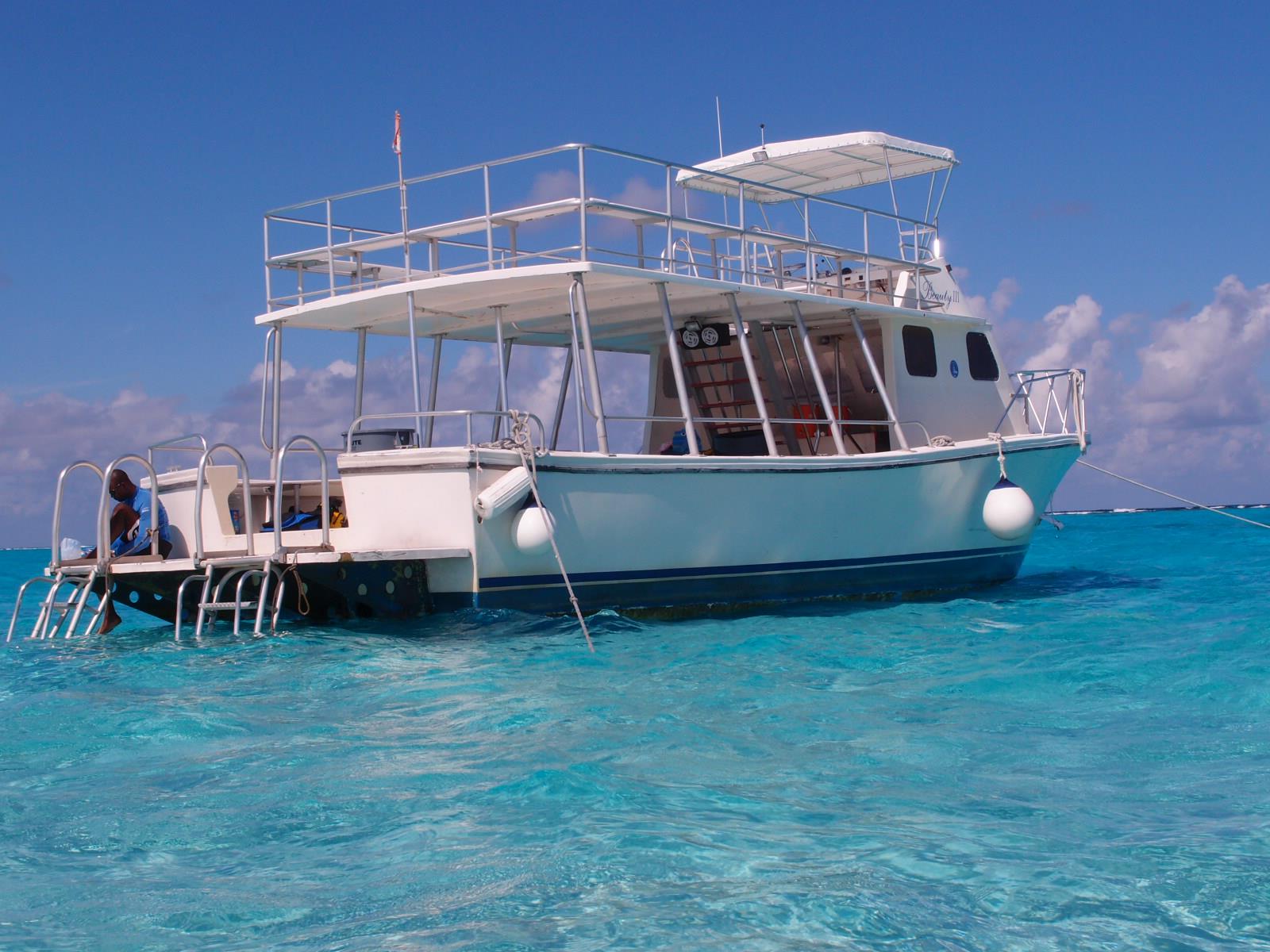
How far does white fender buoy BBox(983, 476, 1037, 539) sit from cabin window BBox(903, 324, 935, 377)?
1.65 meters

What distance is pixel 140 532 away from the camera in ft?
34.4

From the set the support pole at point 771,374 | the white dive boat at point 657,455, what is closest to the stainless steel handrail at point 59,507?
the white dive boat at point 657,455

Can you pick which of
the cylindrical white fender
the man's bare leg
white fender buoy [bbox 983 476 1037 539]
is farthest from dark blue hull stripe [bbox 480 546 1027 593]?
the man's bare leg

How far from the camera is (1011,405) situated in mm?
13961

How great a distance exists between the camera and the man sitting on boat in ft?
34.4

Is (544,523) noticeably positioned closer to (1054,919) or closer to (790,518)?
(790,518)

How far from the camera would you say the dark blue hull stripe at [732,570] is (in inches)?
373

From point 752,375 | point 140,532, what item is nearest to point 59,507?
point 140,532

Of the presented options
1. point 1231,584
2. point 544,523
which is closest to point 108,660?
point 544,523

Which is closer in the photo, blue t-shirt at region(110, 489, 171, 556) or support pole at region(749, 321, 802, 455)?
blue t-shirt at region(110, 489, 171, 556)

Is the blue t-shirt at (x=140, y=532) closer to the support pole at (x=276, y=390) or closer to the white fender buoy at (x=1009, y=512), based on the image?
the support pole at (x=276, y=390)

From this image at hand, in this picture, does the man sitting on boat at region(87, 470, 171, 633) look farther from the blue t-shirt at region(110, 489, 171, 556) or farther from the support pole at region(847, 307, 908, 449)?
the support pole at region(847, 307, 908, 449)

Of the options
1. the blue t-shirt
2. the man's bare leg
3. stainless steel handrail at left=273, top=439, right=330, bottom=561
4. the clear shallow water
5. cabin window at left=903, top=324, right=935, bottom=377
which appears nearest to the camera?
the clear shallow water

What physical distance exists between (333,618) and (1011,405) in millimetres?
8108
